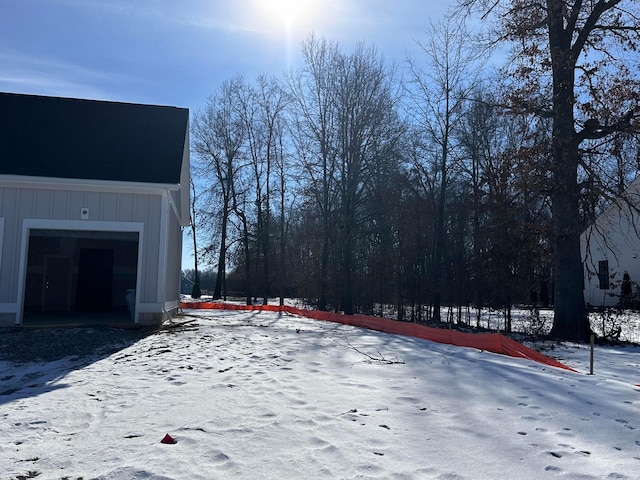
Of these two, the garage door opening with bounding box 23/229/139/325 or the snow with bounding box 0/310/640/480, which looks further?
the garage door opening with bounding box 23/229/139/325

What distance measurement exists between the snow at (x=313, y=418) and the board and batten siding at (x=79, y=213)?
13.5 ft

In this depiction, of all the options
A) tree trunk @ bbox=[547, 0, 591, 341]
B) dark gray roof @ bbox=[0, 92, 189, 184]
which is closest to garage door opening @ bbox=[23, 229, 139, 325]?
dark gray roof @ bbox=[0, 92, 189, 184]

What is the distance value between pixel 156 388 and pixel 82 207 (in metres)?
7.74

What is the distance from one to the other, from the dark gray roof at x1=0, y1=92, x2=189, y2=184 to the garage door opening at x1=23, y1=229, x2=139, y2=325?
4.52 m

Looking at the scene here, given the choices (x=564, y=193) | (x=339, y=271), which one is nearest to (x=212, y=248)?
(x=339, y=271)

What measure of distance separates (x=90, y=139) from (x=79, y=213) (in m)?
2.86

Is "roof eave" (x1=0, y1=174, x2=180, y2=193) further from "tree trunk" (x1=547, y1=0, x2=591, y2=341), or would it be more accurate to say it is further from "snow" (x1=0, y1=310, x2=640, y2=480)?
"tree trunk" (x1=547, y1=0, x2=591, y2=341)

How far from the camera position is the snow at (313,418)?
12.7 feet

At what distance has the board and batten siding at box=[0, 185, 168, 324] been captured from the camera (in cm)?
1250

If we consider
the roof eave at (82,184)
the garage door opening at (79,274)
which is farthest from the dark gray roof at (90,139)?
the garage door opening at (79,274)

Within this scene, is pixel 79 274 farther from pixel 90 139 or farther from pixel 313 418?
pixel 313 418

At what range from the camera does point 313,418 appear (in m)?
5.14

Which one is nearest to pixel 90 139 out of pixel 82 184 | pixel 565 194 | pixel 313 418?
pixel 82 184

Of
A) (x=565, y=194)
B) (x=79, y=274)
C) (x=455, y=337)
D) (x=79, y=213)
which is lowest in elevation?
(x=455, y=337)
